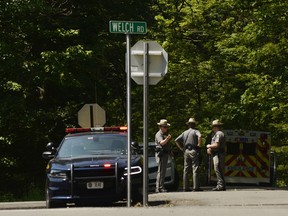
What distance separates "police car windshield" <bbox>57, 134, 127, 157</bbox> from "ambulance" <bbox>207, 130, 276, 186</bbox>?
34.7 feet

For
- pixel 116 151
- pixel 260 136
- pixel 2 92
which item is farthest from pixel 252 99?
pixel 116 151

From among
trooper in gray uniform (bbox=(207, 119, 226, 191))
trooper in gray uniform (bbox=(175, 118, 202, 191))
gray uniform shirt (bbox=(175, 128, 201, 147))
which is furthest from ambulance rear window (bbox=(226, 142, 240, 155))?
gray uniform shirt (bbox=(175, 128, 201, 147))

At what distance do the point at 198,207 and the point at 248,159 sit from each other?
14.2 metres

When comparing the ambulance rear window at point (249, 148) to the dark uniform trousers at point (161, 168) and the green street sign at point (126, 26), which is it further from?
the green street sign at point (126, 26)

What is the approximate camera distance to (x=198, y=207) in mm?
17266

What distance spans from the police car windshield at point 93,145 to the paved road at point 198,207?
1145mm

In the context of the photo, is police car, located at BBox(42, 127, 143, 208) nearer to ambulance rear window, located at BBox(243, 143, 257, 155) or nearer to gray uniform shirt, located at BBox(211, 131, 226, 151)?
gray uniform shirt, located at BBox(211, 131, 226, 151)

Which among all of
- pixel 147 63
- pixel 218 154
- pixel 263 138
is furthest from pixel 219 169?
pixel 147 63

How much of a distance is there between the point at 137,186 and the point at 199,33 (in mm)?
26999

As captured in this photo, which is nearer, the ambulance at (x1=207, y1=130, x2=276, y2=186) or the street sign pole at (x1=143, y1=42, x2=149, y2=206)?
the street sign pole at (x1=143, y1=42, x2=149, y2=206)

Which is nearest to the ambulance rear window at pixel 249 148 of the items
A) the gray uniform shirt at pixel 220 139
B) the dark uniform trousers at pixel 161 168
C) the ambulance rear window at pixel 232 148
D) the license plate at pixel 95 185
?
the ambulance rear window at pixel 232 148

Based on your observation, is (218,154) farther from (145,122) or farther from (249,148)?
(145,122)

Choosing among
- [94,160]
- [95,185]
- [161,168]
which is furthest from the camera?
[161,168]

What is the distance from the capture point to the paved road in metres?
15.8
